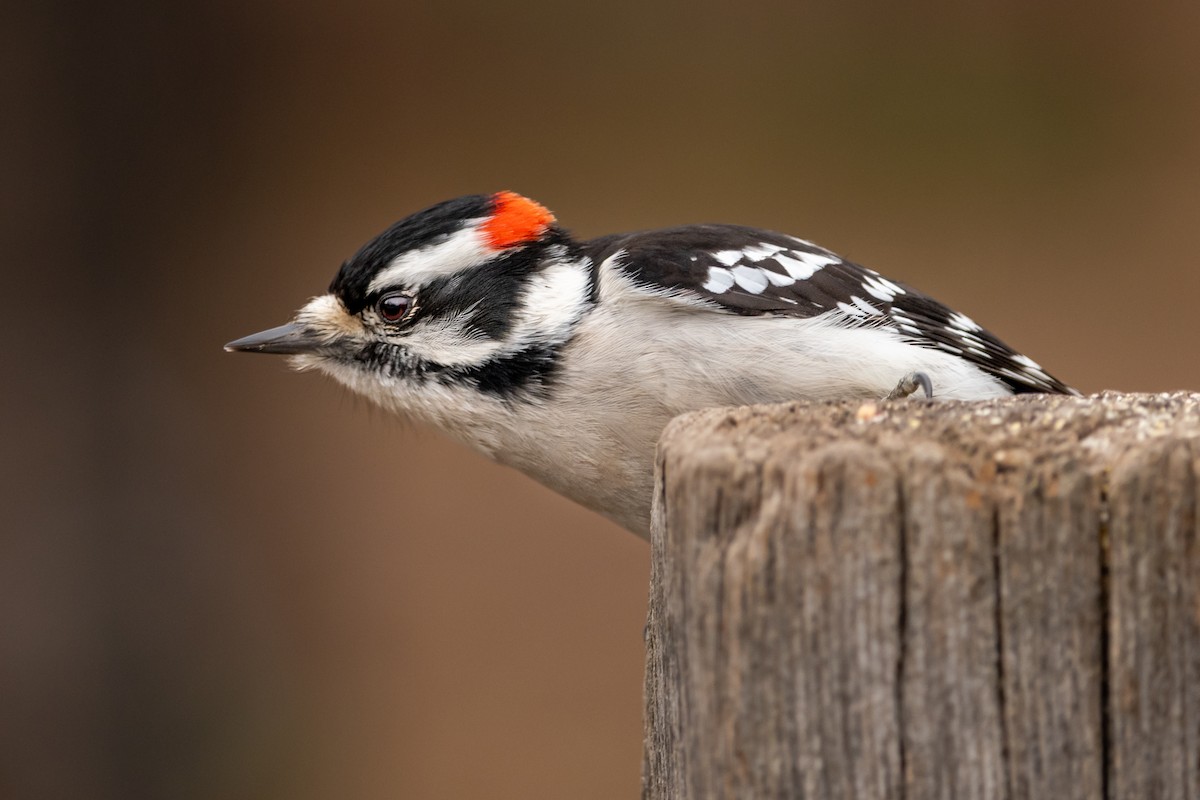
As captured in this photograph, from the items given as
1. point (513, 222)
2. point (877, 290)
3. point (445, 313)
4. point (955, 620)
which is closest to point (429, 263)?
point (445, 313)

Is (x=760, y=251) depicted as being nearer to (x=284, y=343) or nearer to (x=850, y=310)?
(x=850, y=310)

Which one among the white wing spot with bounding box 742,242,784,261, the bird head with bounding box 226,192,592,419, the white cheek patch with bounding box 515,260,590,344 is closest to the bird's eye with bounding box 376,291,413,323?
the bird head with bounding box 226,192,592,419

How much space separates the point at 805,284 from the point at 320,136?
3554 millimetres

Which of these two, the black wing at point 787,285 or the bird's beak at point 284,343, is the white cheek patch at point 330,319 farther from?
the black wing at point 787,285

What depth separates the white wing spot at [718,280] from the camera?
9.98 ft

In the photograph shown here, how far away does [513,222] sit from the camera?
11.2 feet

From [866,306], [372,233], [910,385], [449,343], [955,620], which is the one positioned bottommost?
[955,620]

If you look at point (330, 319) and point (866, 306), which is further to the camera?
point (330, 319)

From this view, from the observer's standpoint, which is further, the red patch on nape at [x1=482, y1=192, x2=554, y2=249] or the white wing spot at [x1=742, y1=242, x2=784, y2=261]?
the red patch on nape at [x1=482, y1=192, x2=554, y2=249]

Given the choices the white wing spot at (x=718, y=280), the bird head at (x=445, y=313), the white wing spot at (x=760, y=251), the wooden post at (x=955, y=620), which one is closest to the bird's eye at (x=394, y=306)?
the bird head at (x=445, y=313)

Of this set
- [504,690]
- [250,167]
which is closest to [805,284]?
[504,690]

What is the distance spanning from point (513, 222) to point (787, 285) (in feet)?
2.53

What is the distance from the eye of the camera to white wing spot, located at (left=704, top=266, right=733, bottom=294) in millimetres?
3041

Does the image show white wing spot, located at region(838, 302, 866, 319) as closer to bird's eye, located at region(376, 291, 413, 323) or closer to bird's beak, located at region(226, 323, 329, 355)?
bird's eye, located at region(376, 291, 413, 323)
